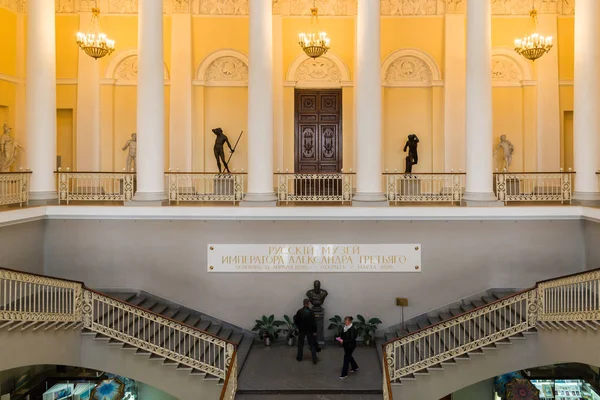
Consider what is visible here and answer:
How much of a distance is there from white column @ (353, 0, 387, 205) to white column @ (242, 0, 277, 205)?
2453mm

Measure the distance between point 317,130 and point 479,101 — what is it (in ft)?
21.7

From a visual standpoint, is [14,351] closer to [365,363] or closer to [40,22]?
[365,363]

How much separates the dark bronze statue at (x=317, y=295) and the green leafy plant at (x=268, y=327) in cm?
110

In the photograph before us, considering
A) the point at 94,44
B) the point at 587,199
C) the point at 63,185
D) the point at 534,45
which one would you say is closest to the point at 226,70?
the point at 94,44

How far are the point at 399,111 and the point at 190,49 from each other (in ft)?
24.9

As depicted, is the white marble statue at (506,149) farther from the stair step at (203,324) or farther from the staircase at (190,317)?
the stair step at (203,324)

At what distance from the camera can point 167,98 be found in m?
19.1

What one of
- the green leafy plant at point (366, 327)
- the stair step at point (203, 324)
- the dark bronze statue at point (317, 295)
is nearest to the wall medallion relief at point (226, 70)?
the dark bronze statue at point (317, 295)

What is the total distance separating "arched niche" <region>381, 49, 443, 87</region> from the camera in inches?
750

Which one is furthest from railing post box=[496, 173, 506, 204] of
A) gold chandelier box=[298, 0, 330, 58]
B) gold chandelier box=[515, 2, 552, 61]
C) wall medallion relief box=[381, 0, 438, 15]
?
wall medallion relief box=[381, 0, 438, 15]

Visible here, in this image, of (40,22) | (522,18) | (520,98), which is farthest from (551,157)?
(40,22)

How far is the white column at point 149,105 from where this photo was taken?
47.5 ft

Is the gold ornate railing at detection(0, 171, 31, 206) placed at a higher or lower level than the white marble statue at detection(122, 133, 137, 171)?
lower

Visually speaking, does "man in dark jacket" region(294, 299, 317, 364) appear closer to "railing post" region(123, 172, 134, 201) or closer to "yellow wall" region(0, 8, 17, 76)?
"railing post" region(123, 172, 134, 201)
